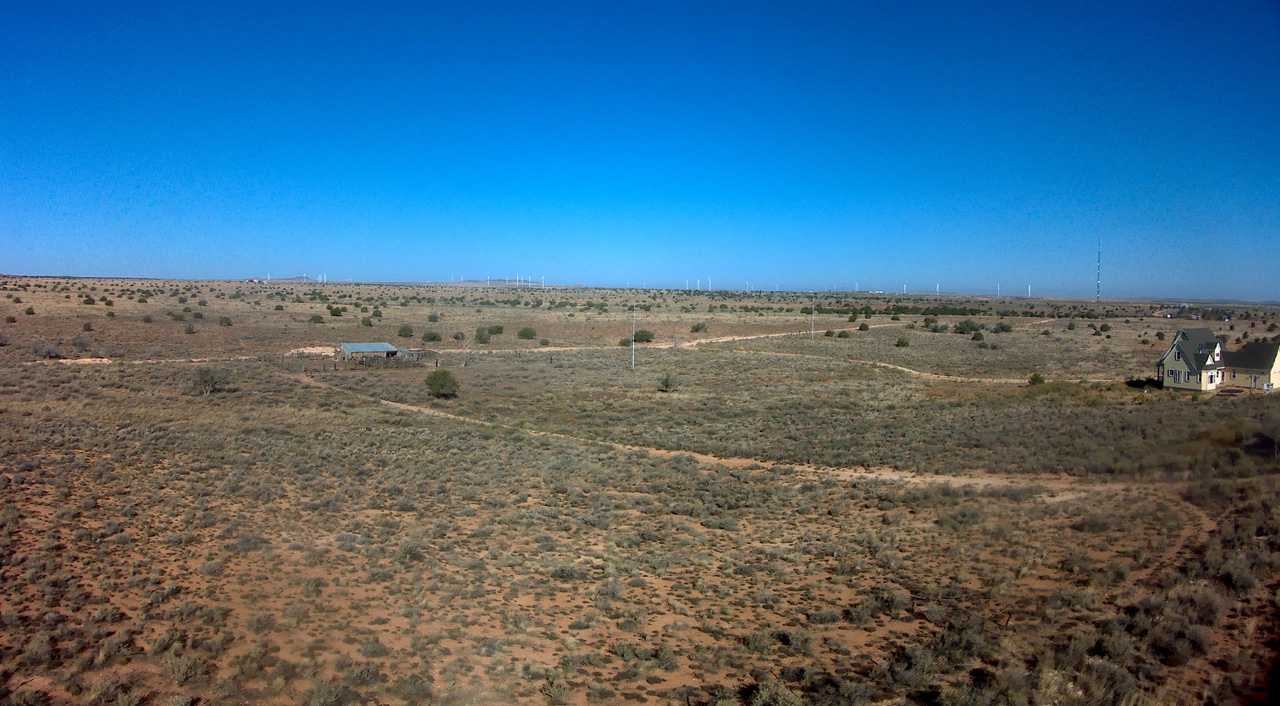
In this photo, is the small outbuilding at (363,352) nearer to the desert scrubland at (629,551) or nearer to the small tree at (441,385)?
the small tree at (441,385)

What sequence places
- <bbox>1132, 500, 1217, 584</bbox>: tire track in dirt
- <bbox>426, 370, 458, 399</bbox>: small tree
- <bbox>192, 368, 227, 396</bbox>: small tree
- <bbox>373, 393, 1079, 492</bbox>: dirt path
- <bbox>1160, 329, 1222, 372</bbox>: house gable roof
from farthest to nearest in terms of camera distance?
<bbox>426, 370, 458, 399</bbox>: small tree < <bbox>1160, 329, 1222, 372</bbox>: house gable roof < <bbox>192, 368, 227, 396</bbox>: small tree < <bbox>373, 393, 1079, 492</bbox>: dirt path < <bbox>1132, 500, 1217, 584</bbox>: tire track in dirt

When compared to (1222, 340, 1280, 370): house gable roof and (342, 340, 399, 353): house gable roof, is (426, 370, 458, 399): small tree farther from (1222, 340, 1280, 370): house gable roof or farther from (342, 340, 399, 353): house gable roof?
(1222, 340, 1280, 370): house gable roof

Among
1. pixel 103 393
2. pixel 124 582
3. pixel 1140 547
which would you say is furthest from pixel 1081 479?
pixel 103 393

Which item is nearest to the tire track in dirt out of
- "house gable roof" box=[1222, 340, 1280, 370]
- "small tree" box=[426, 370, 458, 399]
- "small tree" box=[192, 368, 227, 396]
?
"house gable roof" box=[1222, 340, 1280, 370]

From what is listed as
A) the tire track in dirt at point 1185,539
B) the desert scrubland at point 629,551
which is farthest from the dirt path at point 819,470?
the tire track in dirt at point 1185,539

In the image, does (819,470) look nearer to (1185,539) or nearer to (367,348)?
(1185,539)

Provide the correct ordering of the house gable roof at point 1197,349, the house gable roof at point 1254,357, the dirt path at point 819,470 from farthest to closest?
1. the house gable roof at point 1197,349
2. the house gable roof at point 1254,357
3. the dirt path at point 819,470

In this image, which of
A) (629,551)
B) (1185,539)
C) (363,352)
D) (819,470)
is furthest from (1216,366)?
(363,352)

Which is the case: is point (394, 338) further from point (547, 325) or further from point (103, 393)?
point (103, 393)
